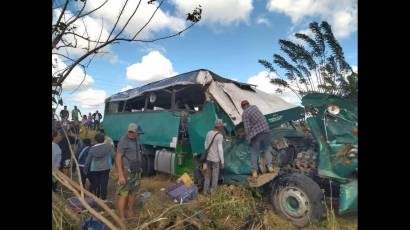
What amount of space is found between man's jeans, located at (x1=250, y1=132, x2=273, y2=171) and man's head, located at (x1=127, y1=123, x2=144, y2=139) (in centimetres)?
180

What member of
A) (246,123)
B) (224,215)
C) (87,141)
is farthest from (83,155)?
(246,123)

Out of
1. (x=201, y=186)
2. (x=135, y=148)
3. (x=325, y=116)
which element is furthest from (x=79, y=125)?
(x=325, y=116)

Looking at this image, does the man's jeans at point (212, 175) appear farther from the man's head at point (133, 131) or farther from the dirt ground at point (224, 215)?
the man's head at point (133, 131)

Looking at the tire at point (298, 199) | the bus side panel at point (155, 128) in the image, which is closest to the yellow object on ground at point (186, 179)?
the bus side panel at point (155, 128)

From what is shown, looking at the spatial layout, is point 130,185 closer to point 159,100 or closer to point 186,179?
point 186,179

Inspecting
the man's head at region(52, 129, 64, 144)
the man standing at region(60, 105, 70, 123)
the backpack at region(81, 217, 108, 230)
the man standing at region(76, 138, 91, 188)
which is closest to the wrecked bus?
the man standing at region(76, 138, 91, 188)

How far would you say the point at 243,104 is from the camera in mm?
4691

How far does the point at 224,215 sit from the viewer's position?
4.10 metres

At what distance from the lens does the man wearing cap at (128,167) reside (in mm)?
4898

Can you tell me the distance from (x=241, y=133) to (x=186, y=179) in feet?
3.55

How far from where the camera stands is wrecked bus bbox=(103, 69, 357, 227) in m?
3.71
